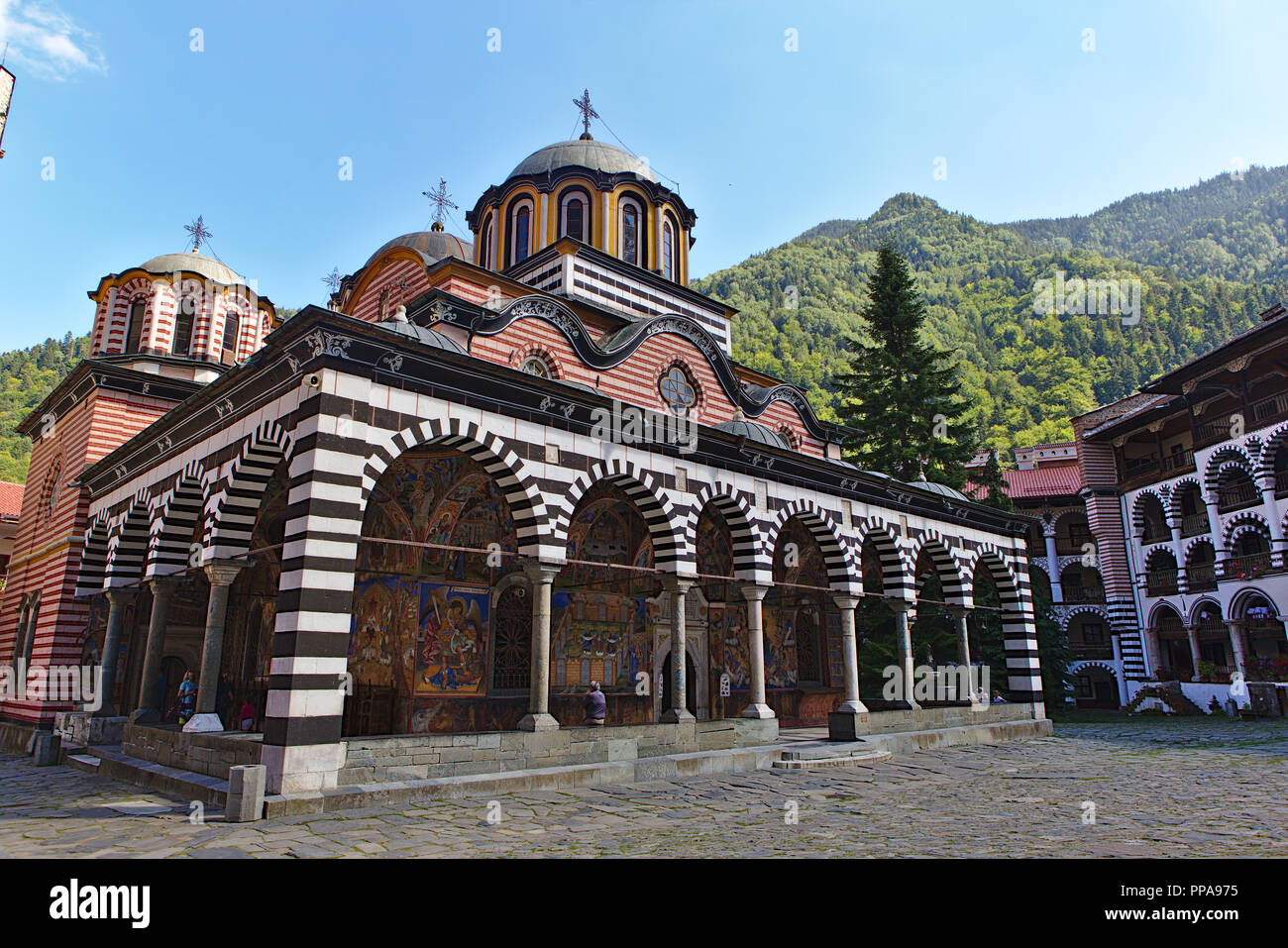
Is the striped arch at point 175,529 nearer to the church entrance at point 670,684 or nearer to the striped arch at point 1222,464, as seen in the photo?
the church entrance at point 670,684

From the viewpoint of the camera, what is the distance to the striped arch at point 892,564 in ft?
52.6

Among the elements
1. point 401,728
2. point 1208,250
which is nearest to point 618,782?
point 401,728

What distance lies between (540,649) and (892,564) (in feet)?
28.4

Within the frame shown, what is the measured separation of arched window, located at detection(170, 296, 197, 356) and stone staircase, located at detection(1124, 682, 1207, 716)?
31.8 metres

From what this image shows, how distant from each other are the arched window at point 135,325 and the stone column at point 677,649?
15.4m

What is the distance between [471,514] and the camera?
45.3 ft

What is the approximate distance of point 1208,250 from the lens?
9525cm

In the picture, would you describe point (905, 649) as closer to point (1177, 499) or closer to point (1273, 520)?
point (1273, 520)

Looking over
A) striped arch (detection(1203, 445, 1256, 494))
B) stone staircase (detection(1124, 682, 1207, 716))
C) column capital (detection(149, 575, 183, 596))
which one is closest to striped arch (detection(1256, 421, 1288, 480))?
striped arch (detection(1203, 445, 1256, 494))

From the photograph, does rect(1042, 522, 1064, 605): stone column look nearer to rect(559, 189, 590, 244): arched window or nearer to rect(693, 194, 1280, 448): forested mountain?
rect(693, 194, 1280, 448): forested mountain

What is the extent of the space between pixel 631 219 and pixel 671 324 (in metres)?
4.98

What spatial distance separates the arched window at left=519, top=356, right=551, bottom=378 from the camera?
14570mm

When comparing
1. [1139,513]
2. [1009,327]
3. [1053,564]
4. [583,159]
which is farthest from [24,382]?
[1009,327]

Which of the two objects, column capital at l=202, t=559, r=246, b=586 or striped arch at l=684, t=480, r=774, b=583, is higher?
striped arch at l=684, t=480, r=774, b=583
